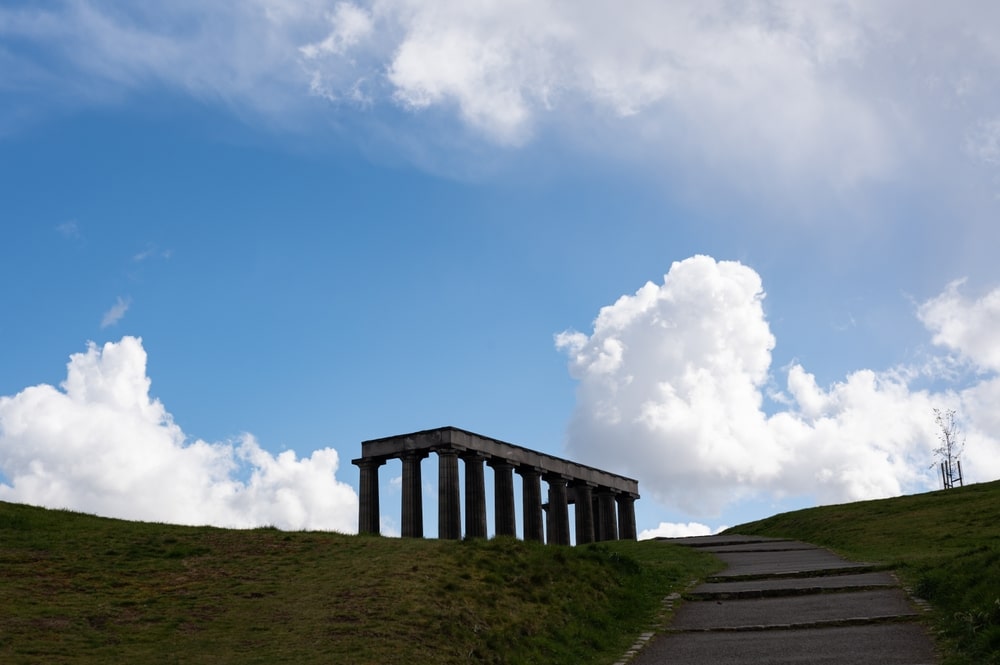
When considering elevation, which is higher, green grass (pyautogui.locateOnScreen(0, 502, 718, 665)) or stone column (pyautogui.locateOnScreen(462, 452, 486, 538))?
stone column (pyautogui.locateOnScreen(462, 452, 486, 538))

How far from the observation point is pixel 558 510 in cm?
6769

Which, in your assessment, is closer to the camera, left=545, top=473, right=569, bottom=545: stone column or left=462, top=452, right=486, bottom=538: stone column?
left=462, top=452, right=486, bottom=538: stone column

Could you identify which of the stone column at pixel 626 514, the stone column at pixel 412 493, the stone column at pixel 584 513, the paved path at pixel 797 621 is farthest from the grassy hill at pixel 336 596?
the stone column at pixel 626 514

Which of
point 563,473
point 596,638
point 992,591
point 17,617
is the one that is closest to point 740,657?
point 596,638

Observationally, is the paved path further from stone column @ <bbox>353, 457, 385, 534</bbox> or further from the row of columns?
stone column @ <bbox>353, 457, 385, 534</bbox>

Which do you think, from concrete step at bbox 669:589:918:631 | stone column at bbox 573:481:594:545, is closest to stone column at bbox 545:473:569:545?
stone column at bbox 573:481:594:545

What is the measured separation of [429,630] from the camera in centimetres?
1997

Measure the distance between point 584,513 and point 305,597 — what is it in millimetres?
50117

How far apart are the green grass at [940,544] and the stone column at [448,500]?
17697 mm

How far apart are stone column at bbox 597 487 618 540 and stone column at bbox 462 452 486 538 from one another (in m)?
17.9

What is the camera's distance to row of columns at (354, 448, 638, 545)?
185 feet

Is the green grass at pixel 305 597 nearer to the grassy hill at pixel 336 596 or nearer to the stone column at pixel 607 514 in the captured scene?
the grassy hill at pixel 336 596

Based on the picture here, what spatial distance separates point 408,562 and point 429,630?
5773mm

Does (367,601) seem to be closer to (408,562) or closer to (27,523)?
(408,562)
